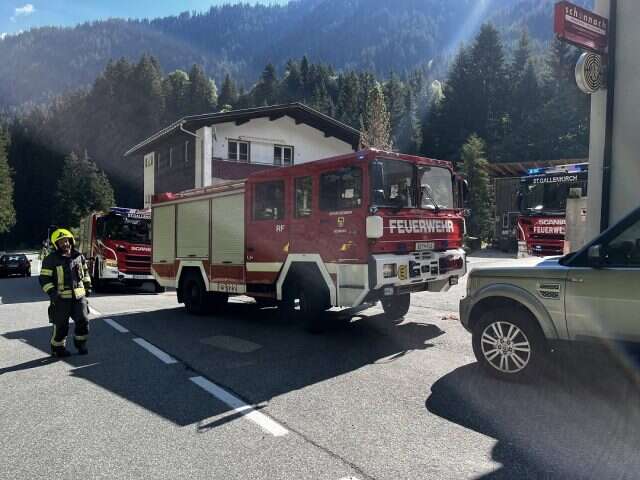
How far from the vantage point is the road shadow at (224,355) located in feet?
17.1

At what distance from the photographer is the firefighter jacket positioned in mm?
6883

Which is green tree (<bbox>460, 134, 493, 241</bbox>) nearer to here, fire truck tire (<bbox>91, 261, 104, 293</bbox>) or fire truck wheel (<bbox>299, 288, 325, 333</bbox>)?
fire truck tire (<bbox>91, 261, 104, 293</bbox>)

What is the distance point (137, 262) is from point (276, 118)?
535 inches

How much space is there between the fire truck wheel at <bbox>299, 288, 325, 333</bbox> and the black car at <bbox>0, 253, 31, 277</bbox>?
2583 centimetres

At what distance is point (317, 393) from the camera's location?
522 cm

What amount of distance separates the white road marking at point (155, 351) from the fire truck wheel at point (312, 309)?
2121 millimetres

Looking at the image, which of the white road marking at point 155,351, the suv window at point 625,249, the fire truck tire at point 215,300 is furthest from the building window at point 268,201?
the suv window at point 625,249

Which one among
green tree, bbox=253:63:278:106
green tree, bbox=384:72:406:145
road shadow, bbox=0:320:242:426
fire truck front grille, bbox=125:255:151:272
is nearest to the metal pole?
road shadow, bbox=0:320:242:426

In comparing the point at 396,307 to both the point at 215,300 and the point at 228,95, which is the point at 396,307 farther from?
the point at 228,95

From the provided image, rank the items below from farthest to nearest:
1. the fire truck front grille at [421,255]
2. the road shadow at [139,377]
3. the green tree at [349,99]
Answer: the green tree at [349,99], the fire truck front grille at [421,255], the road shadow at [139,377]

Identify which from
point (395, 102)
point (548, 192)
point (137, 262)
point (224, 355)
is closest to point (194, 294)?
point (224, 355)

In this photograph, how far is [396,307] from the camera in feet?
30.6

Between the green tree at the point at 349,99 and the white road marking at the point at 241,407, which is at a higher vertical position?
the green tree at the point at 349,99

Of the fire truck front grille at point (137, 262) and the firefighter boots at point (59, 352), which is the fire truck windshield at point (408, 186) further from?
the fire truck front grille at point (137, 262)
